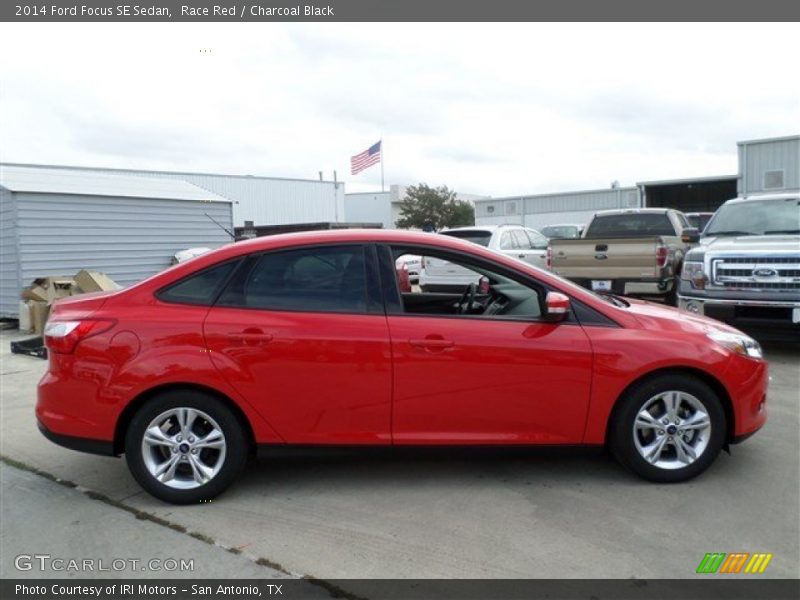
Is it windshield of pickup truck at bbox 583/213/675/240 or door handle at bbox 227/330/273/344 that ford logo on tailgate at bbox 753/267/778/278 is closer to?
windshield of pickup truck at bbox 583/213/675/240

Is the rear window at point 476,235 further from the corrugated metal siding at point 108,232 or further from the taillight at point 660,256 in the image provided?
the corrugated metal siding at point 108,232

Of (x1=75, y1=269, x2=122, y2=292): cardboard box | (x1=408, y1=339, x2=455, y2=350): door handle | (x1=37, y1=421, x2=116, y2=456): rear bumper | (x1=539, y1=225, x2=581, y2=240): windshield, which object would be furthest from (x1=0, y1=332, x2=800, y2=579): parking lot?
(x1=539, y1=225, x2=581, y2=240): windshield

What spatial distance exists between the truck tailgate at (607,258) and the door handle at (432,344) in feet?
21.9

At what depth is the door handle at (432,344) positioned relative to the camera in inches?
144

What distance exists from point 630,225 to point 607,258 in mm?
2656

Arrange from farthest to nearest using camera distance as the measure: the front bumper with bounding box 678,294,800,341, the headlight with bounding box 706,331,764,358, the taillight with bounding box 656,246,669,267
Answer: the taillight with bounding box 656,246,669,267 < the front bumper with bounding box 678,294,800,341 < the headlight with bounding box 706,331,764,358

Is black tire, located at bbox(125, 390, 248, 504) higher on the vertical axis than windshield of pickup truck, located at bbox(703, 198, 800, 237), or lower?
lower

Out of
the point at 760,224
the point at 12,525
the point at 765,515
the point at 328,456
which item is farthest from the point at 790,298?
the point at 12,525

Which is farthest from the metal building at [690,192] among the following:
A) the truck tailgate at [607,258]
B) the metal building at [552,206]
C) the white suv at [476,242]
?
the truck tailgate at [607,258]

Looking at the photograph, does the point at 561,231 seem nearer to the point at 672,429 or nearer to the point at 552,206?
the point at 552,206

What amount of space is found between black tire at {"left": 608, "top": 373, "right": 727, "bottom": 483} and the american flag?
1414 inches

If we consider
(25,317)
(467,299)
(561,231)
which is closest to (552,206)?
(561,231)

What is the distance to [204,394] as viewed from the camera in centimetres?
368

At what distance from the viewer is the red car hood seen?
152 inches
